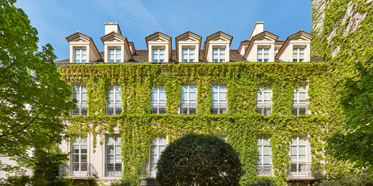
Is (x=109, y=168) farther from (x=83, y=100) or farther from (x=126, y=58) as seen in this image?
(x=126, y=58)

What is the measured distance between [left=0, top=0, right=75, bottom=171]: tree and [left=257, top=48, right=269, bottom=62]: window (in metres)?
12.9

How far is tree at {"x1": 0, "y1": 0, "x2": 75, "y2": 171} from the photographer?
7504 millimetres

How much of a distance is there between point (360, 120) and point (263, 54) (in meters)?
9.80

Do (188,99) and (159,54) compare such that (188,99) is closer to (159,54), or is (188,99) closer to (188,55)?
(188,55)

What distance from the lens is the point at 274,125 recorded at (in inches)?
593

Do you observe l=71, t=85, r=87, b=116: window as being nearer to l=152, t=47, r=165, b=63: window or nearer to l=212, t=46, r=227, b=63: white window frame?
l=152, t=47, r=165, b=63: window

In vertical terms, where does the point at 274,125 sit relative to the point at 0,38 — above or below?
below

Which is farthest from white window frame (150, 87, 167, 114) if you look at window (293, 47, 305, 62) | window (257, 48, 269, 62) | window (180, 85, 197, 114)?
window (293, 47, 305, 62)

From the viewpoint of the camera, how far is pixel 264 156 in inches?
595

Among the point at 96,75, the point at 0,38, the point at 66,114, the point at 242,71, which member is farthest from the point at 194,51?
the point at 0,38

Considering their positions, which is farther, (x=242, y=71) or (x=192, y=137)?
(x=242, y=71)

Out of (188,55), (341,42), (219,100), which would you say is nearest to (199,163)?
(219,100)

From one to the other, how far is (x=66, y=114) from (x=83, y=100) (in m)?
6.63

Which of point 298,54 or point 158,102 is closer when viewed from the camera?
point 158,102
